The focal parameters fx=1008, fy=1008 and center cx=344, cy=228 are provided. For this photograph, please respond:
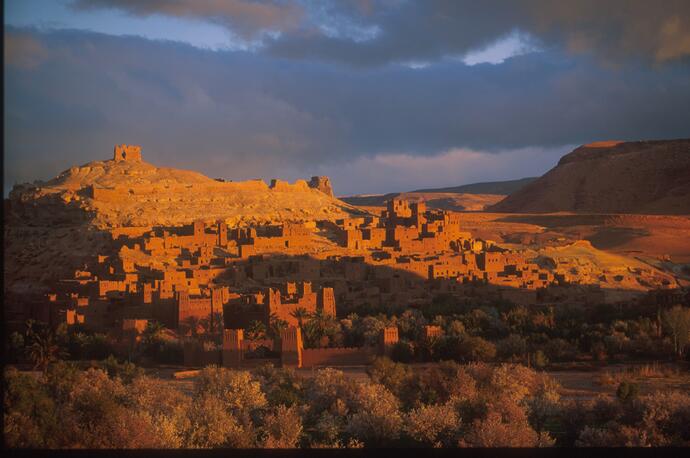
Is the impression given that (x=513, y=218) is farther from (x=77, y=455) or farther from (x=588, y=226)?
(x=77, y=455)

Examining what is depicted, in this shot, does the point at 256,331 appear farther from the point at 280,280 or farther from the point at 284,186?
the point at 284,186

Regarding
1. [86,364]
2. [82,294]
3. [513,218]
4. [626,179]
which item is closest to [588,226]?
[513,218]

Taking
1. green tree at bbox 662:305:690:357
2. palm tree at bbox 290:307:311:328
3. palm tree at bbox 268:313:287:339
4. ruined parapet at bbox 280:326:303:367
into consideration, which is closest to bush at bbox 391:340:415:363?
ruined parapet at bbox 280:326:303:367

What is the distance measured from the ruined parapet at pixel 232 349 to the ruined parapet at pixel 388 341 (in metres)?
3.22

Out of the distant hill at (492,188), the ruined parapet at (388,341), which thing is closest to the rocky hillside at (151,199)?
the ruined parapet at (388,341)

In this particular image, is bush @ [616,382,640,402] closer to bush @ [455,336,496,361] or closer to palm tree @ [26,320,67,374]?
bush @ [455,336,496,361]

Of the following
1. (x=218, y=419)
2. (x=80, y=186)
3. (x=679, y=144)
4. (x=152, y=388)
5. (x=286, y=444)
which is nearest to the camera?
(x=286, y=444)

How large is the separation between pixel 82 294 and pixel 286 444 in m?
17.1

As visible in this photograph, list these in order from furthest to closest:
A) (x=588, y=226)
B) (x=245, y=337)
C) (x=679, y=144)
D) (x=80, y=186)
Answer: (x=679, y=144) < (x=588, y=226) < (x=80, y=186) < (x=245, y=337)

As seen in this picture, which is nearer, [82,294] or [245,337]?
[245,337]

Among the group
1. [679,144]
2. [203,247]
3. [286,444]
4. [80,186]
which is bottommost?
[286,444]

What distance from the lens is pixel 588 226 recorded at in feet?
190

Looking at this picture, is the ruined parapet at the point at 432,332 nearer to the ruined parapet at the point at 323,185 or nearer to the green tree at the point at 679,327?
the green tree at the point at 679,327

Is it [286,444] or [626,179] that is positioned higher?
[626,179]
